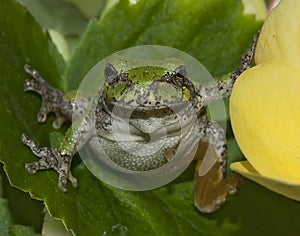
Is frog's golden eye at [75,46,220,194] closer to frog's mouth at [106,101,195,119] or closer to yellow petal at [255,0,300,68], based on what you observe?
frog's mouth at [106,101,195,119]

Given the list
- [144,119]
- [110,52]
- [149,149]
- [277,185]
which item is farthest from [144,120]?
[277,185]

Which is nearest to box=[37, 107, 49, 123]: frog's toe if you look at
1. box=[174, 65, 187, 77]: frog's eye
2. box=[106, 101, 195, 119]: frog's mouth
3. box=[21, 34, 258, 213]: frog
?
box=[21, 34, 258, 213]: frog

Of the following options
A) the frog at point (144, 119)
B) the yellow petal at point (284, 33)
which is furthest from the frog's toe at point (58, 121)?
the yellow petal at point (284, 33)

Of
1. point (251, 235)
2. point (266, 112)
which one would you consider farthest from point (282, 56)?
point (251, 235)

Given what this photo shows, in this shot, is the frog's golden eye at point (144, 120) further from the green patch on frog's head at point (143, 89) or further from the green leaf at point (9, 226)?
the green leaf at point (9, 226)

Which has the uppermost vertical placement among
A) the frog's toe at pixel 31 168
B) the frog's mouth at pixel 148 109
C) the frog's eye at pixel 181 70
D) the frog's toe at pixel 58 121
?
the frog's eye at pixel 181 70

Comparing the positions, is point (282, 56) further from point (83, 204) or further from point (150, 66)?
point (83, 204)

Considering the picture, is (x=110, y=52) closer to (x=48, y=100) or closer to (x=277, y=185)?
(x=48, y=100)
